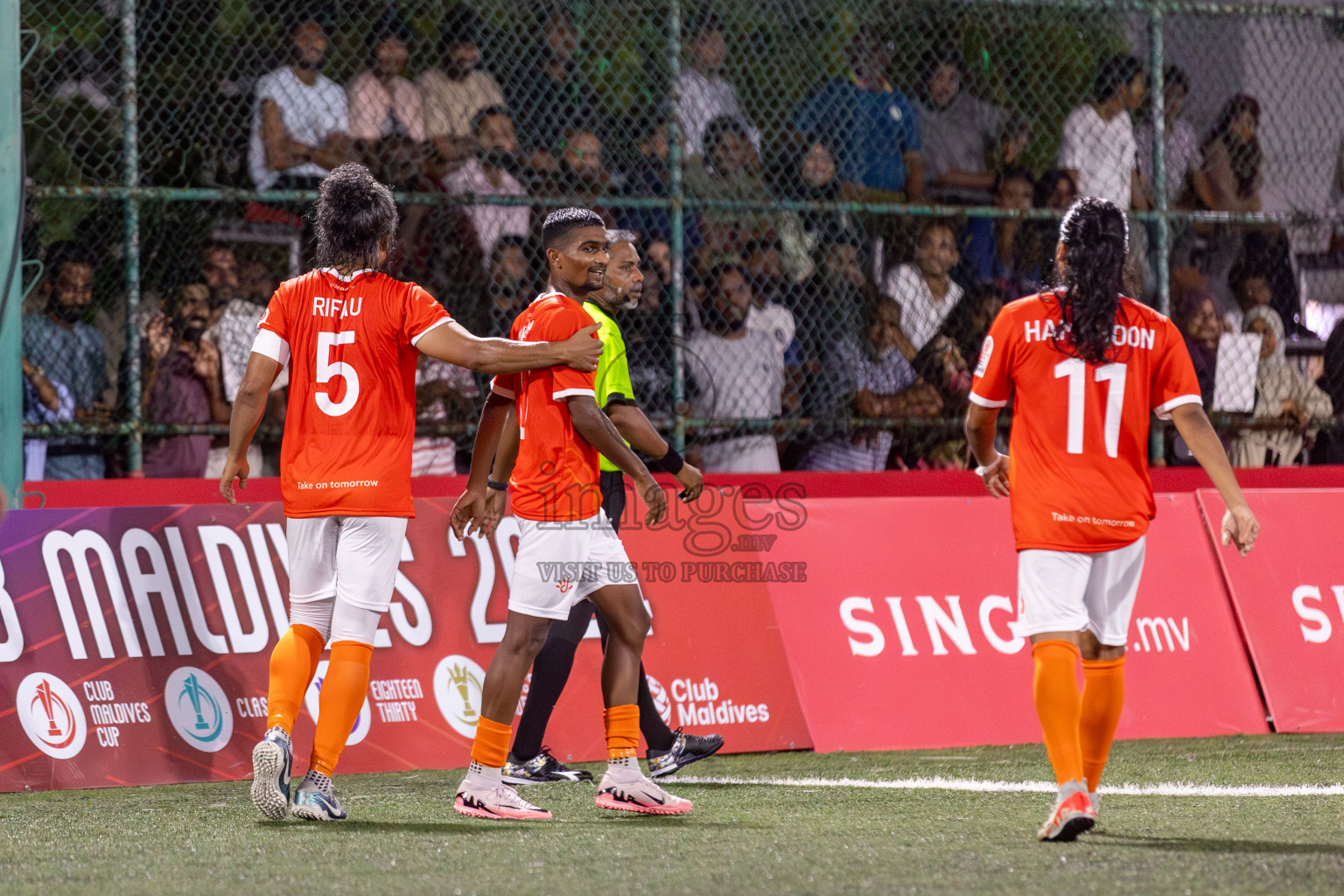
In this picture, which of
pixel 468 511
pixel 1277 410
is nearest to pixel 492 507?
pixel 468 511

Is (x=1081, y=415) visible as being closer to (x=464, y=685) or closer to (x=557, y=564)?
(x=557, y=564)

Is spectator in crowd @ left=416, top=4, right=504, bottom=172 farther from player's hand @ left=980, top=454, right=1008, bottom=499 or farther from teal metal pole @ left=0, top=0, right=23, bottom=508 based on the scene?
player's hand @ left=980, top=454, right=1008, bottom=499

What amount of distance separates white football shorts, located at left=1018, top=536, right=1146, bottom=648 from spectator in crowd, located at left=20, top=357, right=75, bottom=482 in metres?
5.36

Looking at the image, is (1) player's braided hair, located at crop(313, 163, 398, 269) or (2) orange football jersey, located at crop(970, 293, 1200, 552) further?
(1) player's braided hair, located at crop(313, 163, 398, 269)

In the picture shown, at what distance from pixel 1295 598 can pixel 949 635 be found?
1.89 m

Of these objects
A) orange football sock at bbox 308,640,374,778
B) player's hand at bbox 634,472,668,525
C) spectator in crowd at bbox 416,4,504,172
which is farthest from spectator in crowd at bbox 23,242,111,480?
player's hand at bbox 634,472,668,525

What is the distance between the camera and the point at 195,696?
692 cm

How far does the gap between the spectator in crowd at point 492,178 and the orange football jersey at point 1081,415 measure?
4576 millimetres

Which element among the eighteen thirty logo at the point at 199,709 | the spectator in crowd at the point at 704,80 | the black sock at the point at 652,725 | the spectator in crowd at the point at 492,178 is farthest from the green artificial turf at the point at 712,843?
the spectator in crowd at the point at 704,80

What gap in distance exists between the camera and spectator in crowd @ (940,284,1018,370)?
10.0 metres

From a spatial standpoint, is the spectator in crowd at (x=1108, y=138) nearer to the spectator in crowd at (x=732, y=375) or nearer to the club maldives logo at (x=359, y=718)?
the spectator in crowd at (x=732, y=375)

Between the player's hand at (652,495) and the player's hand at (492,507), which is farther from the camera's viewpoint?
the player's hand at (492,507)

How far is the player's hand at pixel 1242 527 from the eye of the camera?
4968mm

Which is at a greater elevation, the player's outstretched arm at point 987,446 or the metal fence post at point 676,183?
the metal fence post at point 676,183
